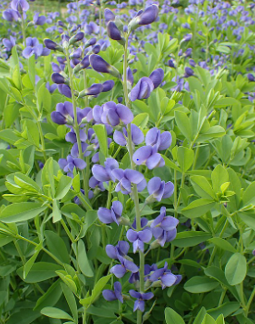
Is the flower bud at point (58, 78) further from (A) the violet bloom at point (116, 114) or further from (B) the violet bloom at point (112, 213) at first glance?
(B) the violet bloom at point (112, 213)

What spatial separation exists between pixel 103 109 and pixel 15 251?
0.64 metres

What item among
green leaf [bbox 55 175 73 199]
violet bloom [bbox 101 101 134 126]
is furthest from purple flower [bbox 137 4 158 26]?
green leaf [bbox 55 175 73 199]

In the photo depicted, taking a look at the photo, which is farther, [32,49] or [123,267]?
[32,49]

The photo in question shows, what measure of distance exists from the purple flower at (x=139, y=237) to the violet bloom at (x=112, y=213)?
0.16 feet

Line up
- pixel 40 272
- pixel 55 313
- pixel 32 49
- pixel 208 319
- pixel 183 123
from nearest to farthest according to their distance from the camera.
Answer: pixel 208 319 < pixel 55 313 < pixel 40 272 < pixel 183 123 < pixel 32 49

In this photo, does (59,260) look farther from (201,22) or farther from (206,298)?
(201,22)

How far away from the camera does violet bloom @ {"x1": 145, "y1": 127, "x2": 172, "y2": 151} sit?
854 millimetres

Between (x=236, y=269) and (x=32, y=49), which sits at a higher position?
(x=32, y=49)

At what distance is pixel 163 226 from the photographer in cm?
91

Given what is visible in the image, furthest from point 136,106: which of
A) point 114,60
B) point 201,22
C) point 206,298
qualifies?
point 201,22

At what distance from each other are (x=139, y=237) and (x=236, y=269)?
332 millimetres

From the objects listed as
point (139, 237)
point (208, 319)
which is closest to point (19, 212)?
point (139, 237)

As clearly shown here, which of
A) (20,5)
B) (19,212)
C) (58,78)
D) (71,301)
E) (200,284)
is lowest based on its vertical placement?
(200,284)

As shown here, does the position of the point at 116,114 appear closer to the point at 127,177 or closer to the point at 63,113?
the point at 127,177
